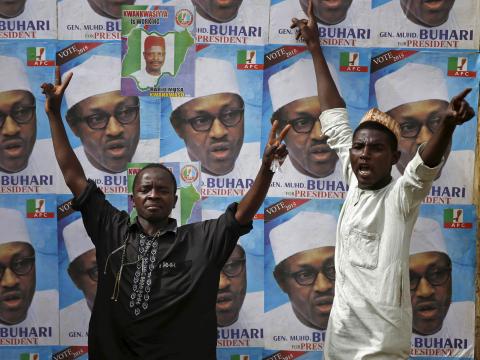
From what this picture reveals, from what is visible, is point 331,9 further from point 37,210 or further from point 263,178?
point 37,210

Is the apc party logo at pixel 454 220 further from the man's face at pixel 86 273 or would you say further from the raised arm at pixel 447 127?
the man's face at pixel 86 273

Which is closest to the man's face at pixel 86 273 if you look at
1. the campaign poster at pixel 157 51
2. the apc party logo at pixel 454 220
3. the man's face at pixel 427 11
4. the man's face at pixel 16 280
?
the man's face at pixel 16 280

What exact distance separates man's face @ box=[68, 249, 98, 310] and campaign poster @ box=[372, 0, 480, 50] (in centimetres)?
160

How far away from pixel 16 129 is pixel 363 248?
1.62m

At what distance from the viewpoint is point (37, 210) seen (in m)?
2.82

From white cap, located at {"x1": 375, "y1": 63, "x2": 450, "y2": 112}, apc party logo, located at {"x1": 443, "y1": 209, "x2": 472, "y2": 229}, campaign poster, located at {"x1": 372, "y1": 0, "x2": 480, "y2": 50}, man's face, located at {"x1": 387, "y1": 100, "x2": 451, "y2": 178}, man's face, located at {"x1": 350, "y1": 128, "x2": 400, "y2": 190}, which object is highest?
campaign poster, located at {"x1": 372, "y1": 0, "x2": 480, "y2": 50}

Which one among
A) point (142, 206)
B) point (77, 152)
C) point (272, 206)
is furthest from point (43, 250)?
point (272, 206)

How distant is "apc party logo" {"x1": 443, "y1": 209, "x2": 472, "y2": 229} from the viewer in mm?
2799

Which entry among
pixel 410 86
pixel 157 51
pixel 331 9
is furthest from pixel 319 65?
pixel 157 51

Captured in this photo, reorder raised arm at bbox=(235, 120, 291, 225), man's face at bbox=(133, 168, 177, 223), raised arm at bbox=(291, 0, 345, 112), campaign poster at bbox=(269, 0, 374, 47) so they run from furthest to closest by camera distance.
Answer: campaign poster at bbox=(269, 0, 374, 47)
raised arm at bbox=(291, 0, 345, 112)
man's face at bbox=(133, 168, 177, 223)
raised arm at bbox=(235, 120, 291, 225)

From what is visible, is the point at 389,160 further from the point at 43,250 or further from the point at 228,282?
the point at 43,250

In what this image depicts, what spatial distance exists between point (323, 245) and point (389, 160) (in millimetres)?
710

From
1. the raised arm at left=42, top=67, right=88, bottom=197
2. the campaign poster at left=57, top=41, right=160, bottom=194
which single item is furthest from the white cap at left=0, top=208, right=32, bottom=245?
the raised arm at left=42, top=67, right=88, bottom=197

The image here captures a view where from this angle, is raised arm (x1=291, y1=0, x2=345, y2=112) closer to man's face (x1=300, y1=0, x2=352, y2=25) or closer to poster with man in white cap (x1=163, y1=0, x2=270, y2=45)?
man's face (x1=300, y1=0, x2=352, y2=25)
